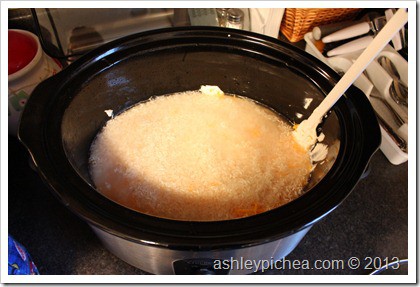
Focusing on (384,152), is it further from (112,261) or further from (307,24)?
(112,261)

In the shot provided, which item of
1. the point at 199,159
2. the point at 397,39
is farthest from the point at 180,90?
the point at 397,39

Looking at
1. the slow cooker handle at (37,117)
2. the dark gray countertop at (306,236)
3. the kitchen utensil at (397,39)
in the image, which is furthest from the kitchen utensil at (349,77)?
the slow cooker handle at (37,117)

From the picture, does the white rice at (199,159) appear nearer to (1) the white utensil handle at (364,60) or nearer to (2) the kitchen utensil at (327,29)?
(1) the white utensil handle at (364,60)

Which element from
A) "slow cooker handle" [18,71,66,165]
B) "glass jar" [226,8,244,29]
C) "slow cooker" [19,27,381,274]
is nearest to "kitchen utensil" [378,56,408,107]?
"slow cooker" [19,27,381,274]

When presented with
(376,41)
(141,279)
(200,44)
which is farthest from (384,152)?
(141,279)

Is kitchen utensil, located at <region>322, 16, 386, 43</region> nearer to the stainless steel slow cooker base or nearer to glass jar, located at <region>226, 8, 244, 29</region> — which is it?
glass jar, located at <region>226, 8, 244, 29</region>

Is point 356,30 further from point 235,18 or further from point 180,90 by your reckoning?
Result: point 180,90
